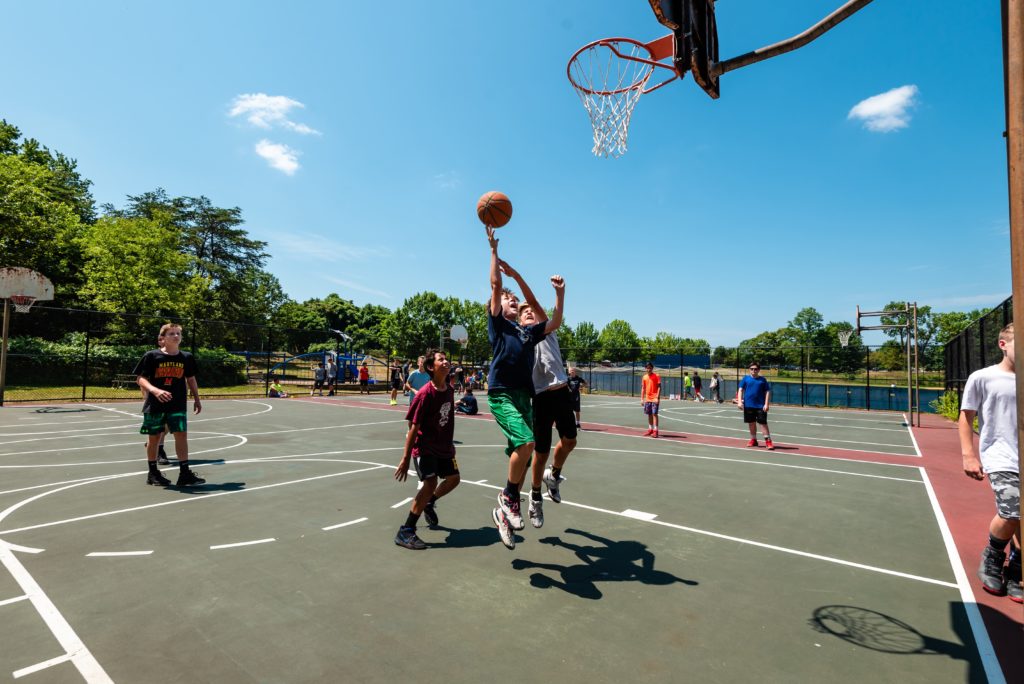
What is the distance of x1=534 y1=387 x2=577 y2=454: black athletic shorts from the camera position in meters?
5.30

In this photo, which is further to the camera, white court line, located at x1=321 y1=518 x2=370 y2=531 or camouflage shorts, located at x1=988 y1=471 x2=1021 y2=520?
white court line, located at x1=321 y1=518 x2=370 y2=531

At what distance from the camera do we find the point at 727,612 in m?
3.68

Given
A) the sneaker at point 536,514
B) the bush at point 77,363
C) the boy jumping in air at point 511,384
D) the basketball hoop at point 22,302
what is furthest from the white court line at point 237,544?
the bush at point 77,363

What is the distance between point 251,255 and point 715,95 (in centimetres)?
6902

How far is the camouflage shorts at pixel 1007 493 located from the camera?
3.97 metres

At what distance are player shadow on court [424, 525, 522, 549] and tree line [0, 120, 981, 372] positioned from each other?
24166mm

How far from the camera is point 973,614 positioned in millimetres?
3695

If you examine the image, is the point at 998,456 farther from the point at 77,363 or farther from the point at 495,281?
the point at 77,363

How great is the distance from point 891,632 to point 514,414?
3095mm

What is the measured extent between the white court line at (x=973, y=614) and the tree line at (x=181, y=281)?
2371 centimetres

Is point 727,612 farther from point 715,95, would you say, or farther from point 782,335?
point 782,335

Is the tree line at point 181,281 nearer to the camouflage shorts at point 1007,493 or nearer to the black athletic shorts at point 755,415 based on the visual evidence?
the black athletic shorts at point 755,415

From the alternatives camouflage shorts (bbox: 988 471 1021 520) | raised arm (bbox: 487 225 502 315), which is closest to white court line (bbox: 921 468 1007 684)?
camouflage shorts (bbox: 988 471 1021 520)

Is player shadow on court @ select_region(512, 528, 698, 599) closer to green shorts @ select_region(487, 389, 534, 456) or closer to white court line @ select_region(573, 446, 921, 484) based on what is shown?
green shorts @ select_region(487, 389, 534, 456)
